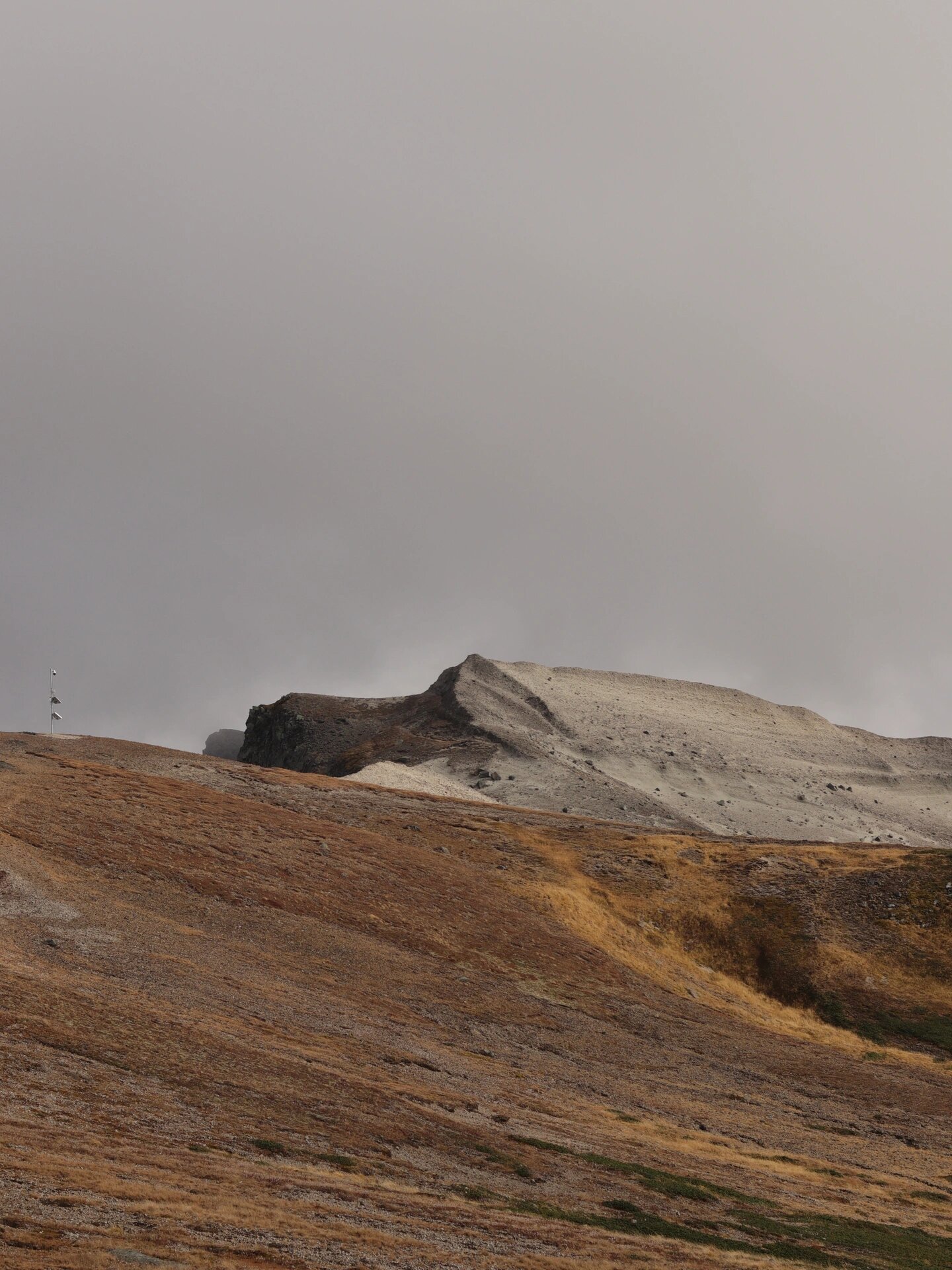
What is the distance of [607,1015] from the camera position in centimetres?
4069

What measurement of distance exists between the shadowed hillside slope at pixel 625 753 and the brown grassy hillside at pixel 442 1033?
81.3 ft

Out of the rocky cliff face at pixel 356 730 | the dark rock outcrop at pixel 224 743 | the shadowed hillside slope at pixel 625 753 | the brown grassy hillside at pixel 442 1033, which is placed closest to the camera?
the brown grassy hillside at pixel 442 1033

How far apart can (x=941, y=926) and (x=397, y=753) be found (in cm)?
5517

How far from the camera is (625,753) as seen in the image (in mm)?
103688

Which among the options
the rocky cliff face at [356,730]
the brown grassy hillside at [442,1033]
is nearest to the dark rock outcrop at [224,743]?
the rocky cliff face at [356,730]

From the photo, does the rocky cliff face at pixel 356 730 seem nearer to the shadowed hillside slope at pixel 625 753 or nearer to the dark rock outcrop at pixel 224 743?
the shadowed hillside slope at pixel 625 753

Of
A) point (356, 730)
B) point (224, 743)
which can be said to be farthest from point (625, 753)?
point (224, 743)

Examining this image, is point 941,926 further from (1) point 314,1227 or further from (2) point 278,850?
(1) point 314,1227

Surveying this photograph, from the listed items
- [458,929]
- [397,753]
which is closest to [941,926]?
[458,929]

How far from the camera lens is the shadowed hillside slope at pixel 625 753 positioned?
90000 mm

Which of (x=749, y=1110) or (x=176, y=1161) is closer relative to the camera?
(x=176, y=1161)

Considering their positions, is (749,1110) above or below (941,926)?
below

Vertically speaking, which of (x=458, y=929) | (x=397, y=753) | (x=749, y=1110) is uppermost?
(x=397, y=753)

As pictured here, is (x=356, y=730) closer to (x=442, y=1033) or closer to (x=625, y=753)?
(x=625, y=753)
